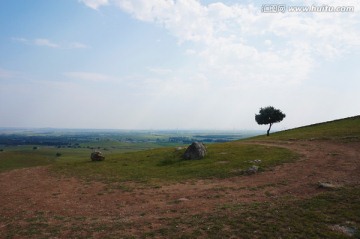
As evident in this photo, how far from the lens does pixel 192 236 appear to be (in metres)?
16.7

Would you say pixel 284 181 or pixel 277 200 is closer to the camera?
pixel 277 200

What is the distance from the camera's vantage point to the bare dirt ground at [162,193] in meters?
23.4

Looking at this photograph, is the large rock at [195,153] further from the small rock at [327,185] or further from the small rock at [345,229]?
the small rock at [345,229]

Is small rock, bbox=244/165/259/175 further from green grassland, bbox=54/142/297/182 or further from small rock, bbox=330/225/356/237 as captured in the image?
small rock, bbox=330/225/356/237

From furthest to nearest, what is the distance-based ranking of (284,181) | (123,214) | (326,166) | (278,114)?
(278,114), (326,166), (284,181), (123,214)

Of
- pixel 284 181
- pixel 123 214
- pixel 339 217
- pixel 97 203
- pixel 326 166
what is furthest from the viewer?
pixel 326 166

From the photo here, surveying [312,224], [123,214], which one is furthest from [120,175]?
[312,224]

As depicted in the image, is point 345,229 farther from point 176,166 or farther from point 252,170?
point 176,166

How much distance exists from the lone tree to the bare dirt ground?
59.3 metres

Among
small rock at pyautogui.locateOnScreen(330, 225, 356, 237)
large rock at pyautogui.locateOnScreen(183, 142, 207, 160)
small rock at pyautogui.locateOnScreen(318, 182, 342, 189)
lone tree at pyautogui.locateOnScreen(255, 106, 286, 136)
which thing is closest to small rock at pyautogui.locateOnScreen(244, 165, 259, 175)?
small rock at pyautogui.locateOnScreen(318, 182, 342, 189)

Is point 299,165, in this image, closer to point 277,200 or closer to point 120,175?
point 277,200

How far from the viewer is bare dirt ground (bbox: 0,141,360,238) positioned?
923 inches

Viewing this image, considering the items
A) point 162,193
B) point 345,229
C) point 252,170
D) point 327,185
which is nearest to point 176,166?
point 252,170

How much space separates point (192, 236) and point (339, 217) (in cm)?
958
